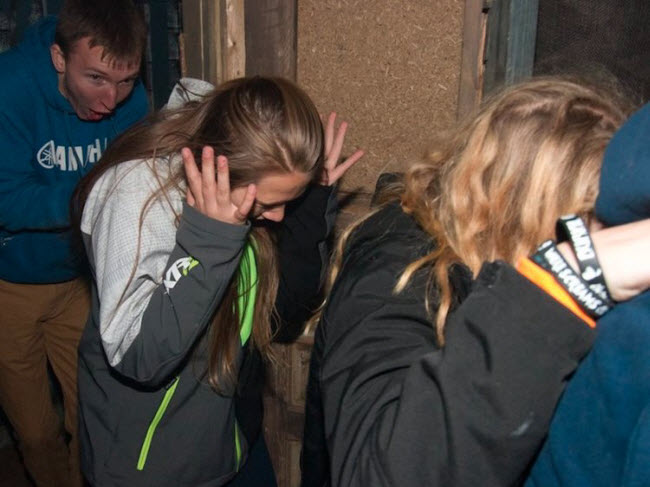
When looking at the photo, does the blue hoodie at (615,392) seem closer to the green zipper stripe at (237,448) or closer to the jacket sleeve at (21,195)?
the green zipper stripe at (237,448)

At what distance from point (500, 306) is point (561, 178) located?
399 millimetres

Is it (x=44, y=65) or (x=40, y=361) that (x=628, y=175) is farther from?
(x=40, y=361)

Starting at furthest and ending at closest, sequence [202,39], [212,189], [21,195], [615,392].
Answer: [202,39] → [21,195] → [212,189] → [615,392]

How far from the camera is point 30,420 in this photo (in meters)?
3.37

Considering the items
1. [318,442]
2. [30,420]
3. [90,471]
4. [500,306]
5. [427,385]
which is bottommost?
[30,420]

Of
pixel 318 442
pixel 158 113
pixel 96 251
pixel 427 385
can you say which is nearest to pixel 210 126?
pixel 158 113

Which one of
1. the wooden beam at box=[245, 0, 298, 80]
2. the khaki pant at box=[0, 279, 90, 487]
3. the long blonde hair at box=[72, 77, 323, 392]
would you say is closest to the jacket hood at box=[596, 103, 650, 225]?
the long blonde hair at box=[72, 77, 323, 392]

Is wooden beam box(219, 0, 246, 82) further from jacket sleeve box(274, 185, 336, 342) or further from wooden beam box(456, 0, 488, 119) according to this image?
jacket sleeve box(274, 185, 336, 342)

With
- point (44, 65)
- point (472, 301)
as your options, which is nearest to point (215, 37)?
point (44, 65)

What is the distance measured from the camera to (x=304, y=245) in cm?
229

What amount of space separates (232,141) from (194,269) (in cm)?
37

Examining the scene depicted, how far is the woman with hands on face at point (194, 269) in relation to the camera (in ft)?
6.04

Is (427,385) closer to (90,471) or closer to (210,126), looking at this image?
(210,126)

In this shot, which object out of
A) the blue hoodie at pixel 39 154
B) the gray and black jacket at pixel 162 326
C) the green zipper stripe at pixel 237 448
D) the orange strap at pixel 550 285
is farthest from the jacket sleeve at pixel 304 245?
the orange strap at pixel 550 285
